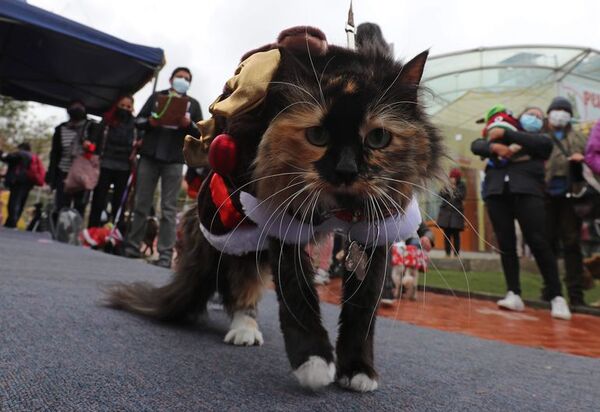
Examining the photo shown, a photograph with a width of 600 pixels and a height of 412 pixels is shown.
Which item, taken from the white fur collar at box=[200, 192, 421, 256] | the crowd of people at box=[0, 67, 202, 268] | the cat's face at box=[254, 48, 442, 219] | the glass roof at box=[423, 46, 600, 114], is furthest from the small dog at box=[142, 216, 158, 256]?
the glass roof at box=[423, 46, 600, 114]

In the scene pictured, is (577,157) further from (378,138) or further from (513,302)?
(378,138)

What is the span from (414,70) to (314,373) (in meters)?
0.74

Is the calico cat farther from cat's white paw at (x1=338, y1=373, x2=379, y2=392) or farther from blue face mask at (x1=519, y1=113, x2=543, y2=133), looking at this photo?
blue face mask at (x1=519, y1=113, x2=543, y2=133)

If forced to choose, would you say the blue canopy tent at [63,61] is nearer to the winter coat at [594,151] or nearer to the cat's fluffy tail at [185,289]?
the cat's fluffy tail at [185,289]

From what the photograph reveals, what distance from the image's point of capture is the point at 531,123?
3.35 metres

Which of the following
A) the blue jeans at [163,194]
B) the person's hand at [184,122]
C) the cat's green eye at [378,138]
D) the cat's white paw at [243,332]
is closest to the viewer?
the cat's green eye at [378,138]

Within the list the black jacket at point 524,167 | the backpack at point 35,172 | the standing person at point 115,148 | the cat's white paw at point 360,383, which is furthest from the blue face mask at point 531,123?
the backpack at point 35,172

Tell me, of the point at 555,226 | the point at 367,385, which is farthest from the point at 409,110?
Result: the point at 555,226

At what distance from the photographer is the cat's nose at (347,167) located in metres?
0.86

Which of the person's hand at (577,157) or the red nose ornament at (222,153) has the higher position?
the person's hand at (577,157)

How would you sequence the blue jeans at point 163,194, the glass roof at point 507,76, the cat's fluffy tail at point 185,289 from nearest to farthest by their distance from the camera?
the cat's fluffy tail at point 185,289 → the blue jeans at point 163,194 → the glass roof at point 507,76

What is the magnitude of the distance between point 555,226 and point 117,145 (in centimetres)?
444

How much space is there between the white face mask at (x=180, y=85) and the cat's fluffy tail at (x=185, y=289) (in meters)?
2.24

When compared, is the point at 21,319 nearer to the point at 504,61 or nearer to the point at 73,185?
the point at 73,185
